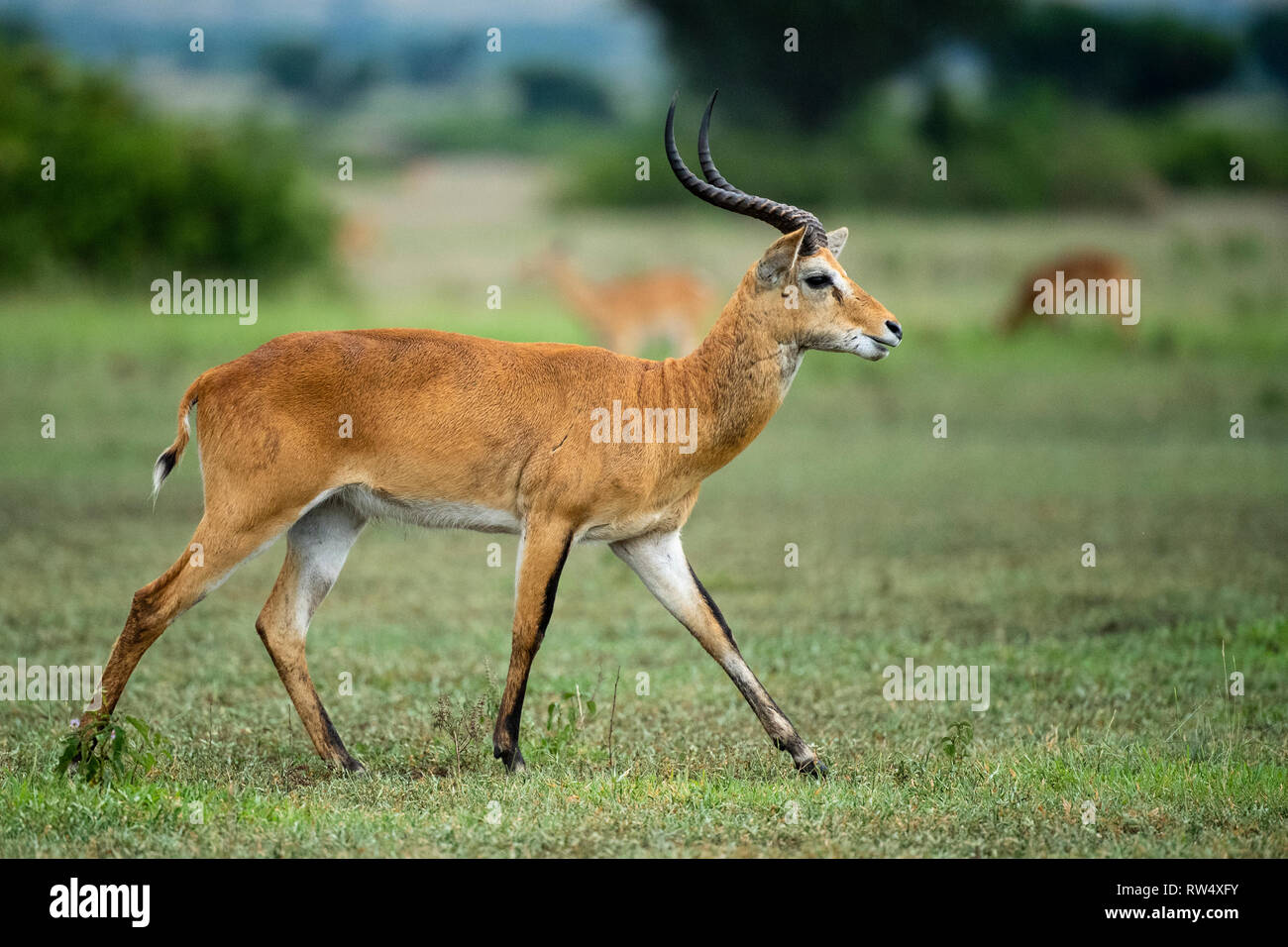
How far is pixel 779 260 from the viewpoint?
20.2ft

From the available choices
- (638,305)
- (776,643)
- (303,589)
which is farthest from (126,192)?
(303,589)

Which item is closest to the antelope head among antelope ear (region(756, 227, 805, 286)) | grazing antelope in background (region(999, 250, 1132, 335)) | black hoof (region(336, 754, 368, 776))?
antelope ear (region(756, 227, 805, 286))

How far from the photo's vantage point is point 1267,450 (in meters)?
15.0

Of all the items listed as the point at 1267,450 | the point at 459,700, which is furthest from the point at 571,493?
the point at 1267,450

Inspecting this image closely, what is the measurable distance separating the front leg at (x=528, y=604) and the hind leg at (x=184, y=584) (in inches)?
36.2

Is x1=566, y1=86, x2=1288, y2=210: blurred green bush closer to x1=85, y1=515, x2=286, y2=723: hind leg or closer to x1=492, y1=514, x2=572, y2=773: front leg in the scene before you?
x1=492, y1=514, x2=572, y2=773: front leg

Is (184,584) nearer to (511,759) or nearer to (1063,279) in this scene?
(511,759)

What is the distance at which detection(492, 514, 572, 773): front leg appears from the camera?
6020 millimetres

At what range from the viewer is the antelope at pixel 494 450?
588 centimetres

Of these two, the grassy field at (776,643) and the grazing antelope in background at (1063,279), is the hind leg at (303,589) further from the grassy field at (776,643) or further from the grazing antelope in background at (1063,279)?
the grazing antelope in background at (1063,279)

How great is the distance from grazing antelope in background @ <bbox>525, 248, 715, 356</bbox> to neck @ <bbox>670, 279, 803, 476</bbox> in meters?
13.6

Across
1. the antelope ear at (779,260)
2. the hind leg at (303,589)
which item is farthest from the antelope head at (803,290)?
the hind leg at (303,589)
